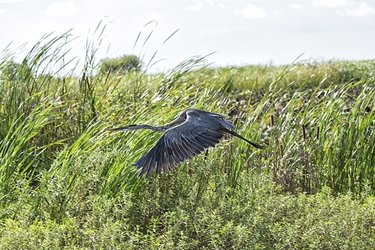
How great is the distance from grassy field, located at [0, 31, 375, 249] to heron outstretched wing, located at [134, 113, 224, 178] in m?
0.26

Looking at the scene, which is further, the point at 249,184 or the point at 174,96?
the point at 174,96

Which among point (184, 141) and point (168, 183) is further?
point (168, 183)

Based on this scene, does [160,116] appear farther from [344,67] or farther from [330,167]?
[344,67]

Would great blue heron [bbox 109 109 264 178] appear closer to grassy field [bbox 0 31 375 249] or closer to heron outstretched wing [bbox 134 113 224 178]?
heron outstretched wing [bbox 134 113 224 178]

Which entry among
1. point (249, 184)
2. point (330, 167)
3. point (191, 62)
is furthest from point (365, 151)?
point (191, 62)

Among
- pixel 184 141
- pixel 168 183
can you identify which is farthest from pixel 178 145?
pixel 168 183

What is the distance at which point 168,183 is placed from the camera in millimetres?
3762

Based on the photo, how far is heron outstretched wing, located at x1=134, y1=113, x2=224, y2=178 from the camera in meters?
3.32

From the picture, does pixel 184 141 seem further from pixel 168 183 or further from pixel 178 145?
pixel 168 183

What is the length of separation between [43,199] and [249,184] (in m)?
1.35

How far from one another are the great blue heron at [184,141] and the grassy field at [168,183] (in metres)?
0.26

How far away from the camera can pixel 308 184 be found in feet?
15.2

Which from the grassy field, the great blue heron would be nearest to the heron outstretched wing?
the great blue heron

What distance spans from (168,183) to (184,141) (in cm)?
45
